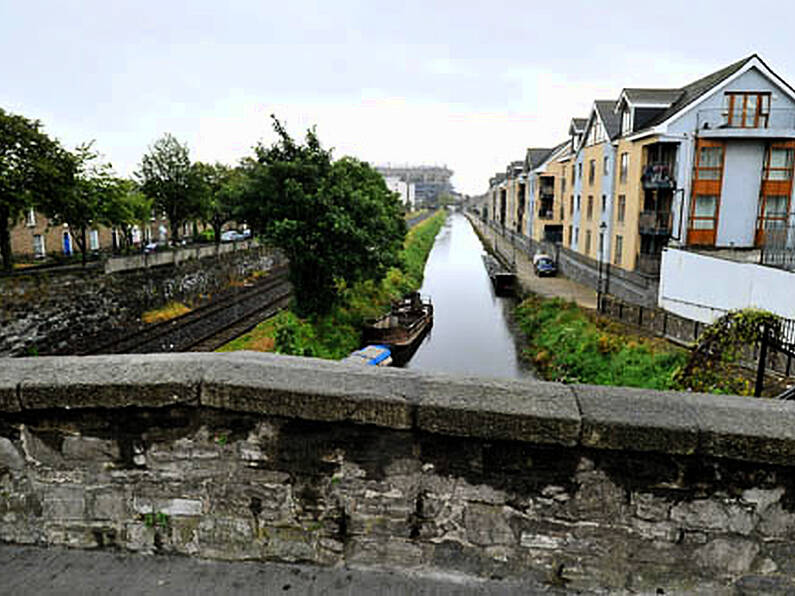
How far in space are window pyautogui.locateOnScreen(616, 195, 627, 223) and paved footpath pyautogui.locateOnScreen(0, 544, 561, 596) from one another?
30660mm

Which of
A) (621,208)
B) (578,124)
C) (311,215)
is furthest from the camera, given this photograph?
(578,124)

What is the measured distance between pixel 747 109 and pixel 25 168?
32095mm

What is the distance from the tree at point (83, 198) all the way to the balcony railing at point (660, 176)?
26743mm

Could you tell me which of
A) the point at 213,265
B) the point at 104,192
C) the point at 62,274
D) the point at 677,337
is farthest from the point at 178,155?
the point at 677,337

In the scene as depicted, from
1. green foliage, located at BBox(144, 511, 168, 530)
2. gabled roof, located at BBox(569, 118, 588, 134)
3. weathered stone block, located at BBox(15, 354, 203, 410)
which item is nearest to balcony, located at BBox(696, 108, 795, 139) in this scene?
gabled roof, located at BBox(569, 118, 588, 134)

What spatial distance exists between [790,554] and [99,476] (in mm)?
3628

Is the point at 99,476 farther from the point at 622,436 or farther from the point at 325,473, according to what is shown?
the point at 622,436

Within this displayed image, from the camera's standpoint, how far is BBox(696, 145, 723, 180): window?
25438 mm

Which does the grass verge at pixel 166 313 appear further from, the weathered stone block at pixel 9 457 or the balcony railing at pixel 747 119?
the balcony railing at pixel 747 119

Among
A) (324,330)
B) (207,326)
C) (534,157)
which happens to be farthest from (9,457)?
(534,157)

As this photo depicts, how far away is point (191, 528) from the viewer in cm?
300

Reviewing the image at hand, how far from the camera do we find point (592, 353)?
1952 cm

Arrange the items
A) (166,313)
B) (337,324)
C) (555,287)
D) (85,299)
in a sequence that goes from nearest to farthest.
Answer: (85,299) < (337,324) < (166,313) < (555,287)

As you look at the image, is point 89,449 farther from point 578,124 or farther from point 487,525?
point 578,124
